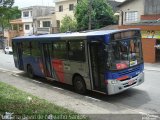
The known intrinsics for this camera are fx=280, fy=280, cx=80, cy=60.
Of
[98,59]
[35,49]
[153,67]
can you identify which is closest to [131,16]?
[153,67]

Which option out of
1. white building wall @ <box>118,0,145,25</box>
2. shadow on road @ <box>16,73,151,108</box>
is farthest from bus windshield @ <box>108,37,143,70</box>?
white building wall @ <box>118,0,145,25</box>

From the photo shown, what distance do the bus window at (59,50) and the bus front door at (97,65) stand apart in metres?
2.05

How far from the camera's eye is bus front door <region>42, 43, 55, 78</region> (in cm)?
1419

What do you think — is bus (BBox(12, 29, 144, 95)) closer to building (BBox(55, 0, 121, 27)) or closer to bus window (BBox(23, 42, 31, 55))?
bus window (BBox(23, 42, 31, 55))

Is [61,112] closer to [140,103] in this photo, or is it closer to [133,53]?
[140,103]

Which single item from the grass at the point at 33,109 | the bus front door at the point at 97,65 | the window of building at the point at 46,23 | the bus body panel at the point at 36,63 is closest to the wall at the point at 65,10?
the window of building at the point at 46,23

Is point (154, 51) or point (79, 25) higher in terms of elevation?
point (79, 25)

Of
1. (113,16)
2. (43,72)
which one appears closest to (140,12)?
(113,16)

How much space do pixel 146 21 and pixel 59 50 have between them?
15.4 m

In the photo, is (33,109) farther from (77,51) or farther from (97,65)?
(77,51)

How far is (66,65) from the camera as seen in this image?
12.9m

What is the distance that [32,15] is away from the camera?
56250mm

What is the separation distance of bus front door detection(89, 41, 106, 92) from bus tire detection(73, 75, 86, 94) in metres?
0.87

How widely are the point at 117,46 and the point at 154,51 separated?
1415cm
